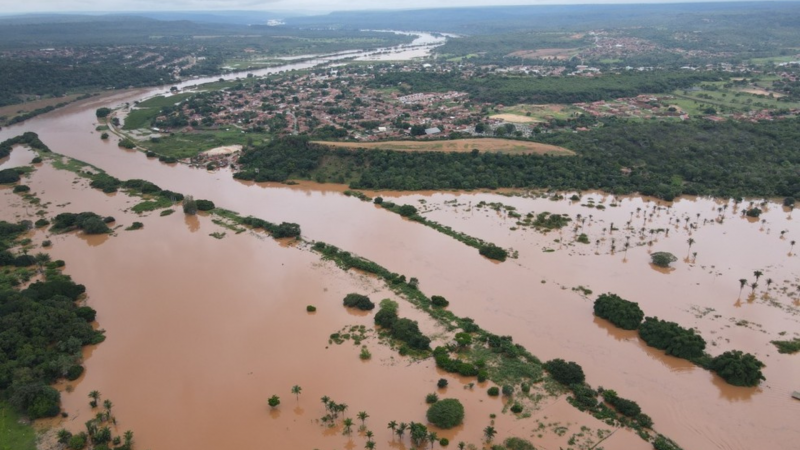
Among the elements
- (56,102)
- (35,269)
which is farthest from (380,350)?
(56,102)

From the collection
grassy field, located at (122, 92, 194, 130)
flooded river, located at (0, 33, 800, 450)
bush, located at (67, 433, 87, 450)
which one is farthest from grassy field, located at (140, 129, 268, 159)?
bush, located at (67, 433, 87, 450)

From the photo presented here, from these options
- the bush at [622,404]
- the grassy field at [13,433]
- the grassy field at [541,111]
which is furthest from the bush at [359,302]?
the grassy field at [541,111]

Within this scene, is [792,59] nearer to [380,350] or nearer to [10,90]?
[380,350]

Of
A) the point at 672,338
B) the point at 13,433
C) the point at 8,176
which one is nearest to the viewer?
the point at 13,433

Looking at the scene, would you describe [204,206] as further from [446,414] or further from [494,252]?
[446,414]

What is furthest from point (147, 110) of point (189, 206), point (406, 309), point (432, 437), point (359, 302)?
point (432, 437)

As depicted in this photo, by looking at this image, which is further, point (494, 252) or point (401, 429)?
point (494, 252)

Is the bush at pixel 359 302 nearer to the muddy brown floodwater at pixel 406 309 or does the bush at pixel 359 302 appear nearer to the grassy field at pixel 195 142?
the muddy brown floodwater at pixel 406 309

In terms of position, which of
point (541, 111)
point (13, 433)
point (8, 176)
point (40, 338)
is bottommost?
point (13, 433)
